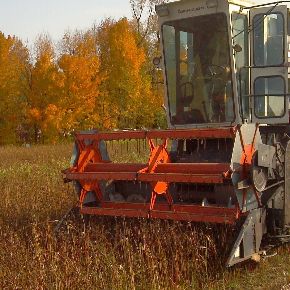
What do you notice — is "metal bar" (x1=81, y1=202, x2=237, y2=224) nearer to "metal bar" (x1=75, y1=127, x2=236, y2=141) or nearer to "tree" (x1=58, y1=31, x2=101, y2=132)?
"metal bar" (x1=75, y1=127, x2=236, y2=141)

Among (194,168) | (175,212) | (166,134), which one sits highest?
(166,134)

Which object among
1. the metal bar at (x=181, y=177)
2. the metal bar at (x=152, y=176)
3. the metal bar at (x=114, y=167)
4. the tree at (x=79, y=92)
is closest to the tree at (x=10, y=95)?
the tree at (x=79, y=92)

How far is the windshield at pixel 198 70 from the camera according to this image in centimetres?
668

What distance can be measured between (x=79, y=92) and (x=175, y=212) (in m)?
20.9

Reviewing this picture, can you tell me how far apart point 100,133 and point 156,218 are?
1.26m

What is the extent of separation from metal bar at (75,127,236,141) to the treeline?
1867 centimetres

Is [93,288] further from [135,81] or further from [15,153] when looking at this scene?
[135,81]

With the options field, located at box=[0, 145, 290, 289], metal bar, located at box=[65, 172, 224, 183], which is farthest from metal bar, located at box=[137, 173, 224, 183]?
field, located at box=[0, 145, 290, 289]

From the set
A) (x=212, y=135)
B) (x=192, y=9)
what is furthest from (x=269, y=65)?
(x=212, y=135)

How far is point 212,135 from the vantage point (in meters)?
5.63

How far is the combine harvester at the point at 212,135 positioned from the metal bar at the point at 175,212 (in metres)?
0.01

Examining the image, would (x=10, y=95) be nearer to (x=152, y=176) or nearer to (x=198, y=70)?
(x=198, y=70)

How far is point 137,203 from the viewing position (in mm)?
6266

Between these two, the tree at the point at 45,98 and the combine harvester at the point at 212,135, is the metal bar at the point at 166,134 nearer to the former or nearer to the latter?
the combine harvester at the point at 212,135
